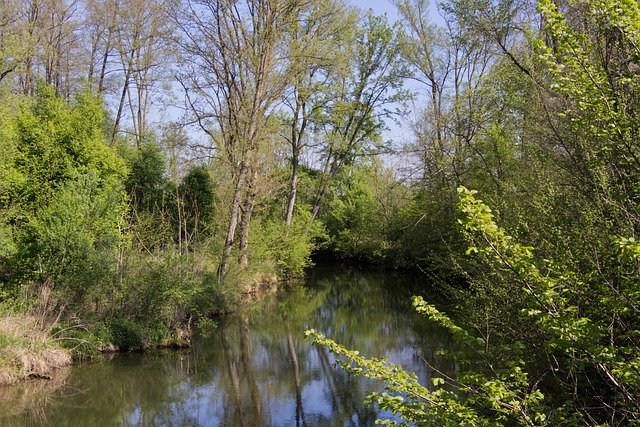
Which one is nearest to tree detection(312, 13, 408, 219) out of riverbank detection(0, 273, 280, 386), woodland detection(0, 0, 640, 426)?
woodland detection(0, 0, 640, 426)

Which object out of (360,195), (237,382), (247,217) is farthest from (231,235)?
(360,195)

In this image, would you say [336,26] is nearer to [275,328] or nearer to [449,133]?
[449,133]

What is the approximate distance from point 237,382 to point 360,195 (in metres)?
27.8

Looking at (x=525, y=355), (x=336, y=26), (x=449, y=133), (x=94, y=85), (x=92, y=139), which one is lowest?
(x=525, y=355)

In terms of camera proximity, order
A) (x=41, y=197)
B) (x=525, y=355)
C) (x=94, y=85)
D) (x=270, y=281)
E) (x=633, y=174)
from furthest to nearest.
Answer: (x=94, y=85)
(x=270, y=281)
(x=41, y=197)
(x=525, y=355)
(x=633, y=174)

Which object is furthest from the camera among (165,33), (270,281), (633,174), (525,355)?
(270,281)

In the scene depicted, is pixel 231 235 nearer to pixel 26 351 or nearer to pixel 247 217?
pixel 247 217

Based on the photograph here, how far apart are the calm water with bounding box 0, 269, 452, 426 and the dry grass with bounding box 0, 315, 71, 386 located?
0.30 meters

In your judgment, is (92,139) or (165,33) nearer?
(92,139)

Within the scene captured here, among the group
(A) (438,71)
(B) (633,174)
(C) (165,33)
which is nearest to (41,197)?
(C) (165,33)

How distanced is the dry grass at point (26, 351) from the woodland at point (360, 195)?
51mm

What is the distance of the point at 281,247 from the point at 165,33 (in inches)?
420

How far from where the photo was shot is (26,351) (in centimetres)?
1103

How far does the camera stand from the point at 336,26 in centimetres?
2383
